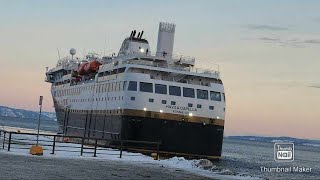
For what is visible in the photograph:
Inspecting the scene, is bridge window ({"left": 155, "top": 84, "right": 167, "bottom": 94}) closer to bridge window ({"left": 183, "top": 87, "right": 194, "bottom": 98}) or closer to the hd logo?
bridge window ({"left": 183, "top": 87, "right": 194, "bottom": 98})

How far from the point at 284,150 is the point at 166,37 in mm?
33083

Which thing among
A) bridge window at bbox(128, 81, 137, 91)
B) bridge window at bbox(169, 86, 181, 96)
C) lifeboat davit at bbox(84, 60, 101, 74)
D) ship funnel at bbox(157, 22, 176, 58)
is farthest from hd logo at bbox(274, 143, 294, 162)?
lifeboat davit at bbox(84, 60, 101, 74)

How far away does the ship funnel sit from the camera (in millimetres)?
58188

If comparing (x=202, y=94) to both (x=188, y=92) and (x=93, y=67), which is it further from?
(x=93, y=67)

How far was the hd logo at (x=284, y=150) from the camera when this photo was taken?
83.9 feet

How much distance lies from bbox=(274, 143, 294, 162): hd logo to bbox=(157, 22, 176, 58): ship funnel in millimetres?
32039

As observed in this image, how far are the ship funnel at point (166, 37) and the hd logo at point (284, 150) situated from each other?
105ft

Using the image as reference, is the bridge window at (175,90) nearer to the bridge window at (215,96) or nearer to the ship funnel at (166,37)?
the bridge window at (215,96)

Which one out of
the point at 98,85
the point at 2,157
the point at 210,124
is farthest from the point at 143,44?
the point at 2,157

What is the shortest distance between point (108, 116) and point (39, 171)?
31320mm

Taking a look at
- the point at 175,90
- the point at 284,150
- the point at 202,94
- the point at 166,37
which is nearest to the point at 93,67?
the point at 166,37

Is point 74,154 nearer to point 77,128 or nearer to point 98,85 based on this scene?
point 98,85

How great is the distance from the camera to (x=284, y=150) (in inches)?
1077

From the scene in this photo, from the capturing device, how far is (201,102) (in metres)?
48.1
